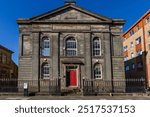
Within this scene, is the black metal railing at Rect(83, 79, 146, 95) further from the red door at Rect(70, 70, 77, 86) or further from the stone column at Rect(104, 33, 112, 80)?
the red door at Rect(70, 70, 77, 86)

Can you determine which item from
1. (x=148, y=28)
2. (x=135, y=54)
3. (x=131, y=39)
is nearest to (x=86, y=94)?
(x=148, y=28)

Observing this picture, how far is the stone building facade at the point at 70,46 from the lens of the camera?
22875 millimetres

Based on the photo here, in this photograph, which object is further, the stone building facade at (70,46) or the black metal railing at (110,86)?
the stone building facade at (70,46)

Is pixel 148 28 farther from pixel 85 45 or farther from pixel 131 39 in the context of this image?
pixel 85 45

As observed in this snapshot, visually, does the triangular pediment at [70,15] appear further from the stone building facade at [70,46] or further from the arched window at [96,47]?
the arched window at [96,47]

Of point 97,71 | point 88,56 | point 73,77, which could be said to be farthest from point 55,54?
point 97,71

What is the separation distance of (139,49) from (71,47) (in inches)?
690

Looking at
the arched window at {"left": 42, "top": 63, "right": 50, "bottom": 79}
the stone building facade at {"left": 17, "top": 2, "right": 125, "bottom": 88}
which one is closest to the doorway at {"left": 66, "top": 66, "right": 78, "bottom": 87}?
the stone building facade at {"left": 17, "top": 2, "right": 125, "bottom": 88}

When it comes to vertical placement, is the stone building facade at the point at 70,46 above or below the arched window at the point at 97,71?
above

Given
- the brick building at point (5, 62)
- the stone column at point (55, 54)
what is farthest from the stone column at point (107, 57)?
the brick building at point (5, 62)

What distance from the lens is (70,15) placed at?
78.9 feet

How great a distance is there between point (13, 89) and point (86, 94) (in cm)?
802

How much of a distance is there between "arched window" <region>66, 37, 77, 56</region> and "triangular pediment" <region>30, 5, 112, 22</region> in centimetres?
254

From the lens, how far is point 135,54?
37938 mm
